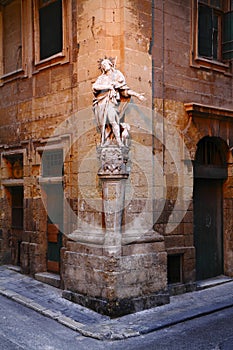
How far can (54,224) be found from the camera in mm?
10516

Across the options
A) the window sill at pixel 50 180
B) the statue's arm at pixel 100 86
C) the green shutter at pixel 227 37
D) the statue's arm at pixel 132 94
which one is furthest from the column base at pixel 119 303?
the green shutter at pixel 227 37

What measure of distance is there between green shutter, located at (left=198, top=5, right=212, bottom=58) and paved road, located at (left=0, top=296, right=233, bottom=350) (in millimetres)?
6009

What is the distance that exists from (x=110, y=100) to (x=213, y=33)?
4.12 meters

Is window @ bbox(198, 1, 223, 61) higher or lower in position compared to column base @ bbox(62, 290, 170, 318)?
higher

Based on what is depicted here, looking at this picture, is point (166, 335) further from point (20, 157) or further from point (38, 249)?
point (20, 157)

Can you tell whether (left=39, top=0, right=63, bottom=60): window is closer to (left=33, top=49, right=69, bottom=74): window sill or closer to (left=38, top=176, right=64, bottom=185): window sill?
(left=33, top=49, right=69, bottom=74): window sill

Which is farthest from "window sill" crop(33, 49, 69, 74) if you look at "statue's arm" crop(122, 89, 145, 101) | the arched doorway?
the arched doorway

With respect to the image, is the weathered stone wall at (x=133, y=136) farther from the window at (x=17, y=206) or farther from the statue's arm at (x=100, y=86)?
the window at (x=17, y=206)

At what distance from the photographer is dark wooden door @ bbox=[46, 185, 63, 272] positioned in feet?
34.1

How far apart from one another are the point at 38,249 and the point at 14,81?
4.37 metres

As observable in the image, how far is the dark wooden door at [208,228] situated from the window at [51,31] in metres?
4.38

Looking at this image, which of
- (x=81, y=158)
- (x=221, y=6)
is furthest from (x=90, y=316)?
(x=221, y=6)

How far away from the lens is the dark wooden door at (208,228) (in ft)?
35.0

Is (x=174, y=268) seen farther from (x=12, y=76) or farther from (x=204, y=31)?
(x=12, y=76)
